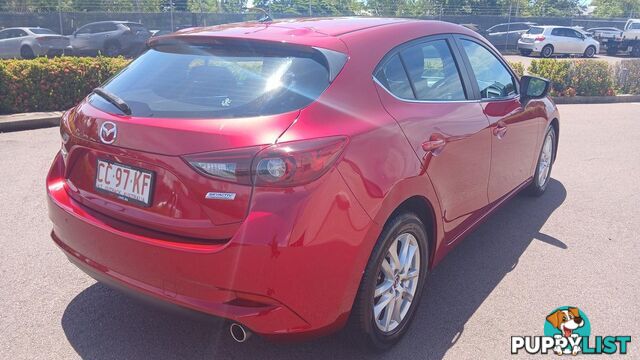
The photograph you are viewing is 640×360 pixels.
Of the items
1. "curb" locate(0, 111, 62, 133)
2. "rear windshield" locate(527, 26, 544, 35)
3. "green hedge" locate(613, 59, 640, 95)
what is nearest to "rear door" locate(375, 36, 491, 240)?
"curb" locate(0, 111, 62, 133)

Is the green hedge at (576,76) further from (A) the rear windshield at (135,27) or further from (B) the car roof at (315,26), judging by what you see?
(A) the rear windshield at (135,27)

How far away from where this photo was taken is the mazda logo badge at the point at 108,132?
8.18 ft

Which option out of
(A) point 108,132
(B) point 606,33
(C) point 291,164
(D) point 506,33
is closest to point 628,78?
(C) point 291,164

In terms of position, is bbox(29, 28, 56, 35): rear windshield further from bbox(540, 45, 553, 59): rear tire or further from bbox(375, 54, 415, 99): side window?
bbox(540, 45, 553, 59): rear tire

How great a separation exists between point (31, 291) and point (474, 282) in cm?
287

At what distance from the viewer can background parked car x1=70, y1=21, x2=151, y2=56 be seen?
2108 centimetres

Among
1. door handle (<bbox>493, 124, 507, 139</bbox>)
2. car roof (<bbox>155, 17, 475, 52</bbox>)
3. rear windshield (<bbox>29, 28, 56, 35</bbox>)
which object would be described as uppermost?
car roof (<bbox>155, 17, 475, 52</bbox>)

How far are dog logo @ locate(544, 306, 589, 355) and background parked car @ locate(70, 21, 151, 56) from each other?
808 inches

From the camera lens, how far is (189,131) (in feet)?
7.54

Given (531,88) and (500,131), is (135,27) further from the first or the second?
(500,131)

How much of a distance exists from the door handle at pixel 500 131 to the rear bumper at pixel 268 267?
1753mm

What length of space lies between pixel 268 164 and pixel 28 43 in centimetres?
2108

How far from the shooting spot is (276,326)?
2.30 metres

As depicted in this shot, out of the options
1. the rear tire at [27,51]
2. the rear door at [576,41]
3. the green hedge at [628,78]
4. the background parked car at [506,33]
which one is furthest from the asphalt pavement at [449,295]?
the background parked car at [506,33]
